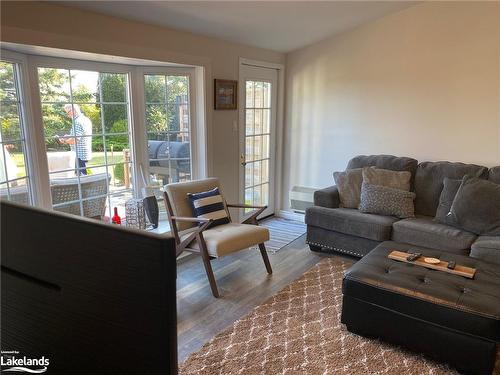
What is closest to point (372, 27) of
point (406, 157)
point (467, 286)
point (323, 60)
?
point (323, 60)

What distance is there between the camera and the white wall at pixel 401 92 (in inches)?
143

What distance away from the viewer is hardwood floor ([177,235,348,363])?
255 centimetres

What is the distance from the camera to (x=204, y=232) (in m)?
3.18

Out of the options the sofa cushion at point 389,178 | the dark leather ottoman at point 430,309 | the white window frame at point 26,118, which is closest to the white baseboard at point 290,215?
the sofa cushion at point 389,178

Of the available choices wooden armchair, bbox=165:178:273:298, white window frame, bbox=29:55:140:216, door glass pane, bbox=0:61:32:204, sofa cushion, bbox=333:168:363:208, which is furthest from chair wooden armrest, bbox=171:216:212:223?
sofa cushion, bbox=333:168:363:208

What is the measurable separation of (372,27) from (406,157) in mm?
1457

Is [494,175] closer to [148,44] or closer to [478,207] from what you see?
[478,207]

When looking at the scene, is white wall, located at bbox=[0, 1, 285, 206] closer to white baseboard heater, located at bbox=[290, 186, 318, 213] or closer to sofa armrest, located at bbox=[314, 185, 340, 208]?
white baseboard heater, located at bbox=[290, 186, 318, 213]

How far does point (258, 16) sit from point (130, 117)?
1462mm

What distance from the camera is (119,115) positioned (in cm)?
344

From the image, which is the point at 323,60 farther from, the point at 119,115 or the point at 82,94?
the point at 82,94

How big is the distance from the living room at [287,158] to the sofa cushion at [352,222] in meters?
0.02
